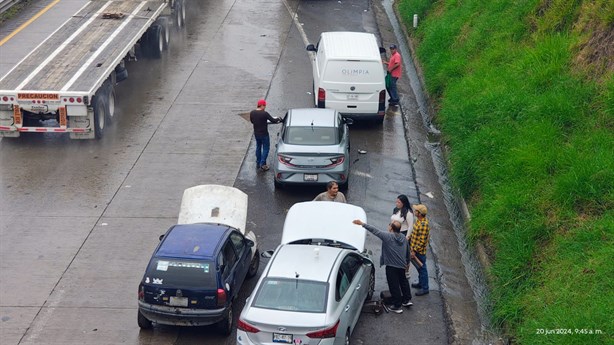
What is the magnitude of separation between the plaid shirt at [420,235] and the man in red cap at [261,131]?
21.3 feet

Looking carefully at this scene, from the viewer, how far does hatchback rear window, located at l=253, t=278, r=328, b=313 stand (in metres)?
12.7

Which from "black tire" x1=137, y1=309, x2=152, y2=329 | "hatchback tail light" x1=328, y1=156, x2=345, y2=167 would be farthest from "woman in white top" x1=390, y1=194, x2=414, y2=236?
"black tire" x1=137, y1=309, x2=152, y2=329

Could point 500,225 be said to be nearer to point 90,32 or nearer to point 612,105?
point 612,105

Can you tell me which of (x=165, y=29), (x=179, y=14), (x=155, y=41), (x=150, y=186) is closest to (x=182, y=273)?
(x=150, y=186)

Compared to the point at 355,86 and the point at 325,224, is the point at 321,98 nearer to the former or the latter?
the point at 355,86

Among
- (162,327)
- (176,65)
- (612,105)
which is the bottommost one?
(176,65)

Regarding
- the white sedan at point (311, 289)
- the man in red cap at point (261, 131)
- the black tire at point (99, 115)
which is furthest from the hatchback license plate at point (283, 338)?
the black tire at point (99, 115)

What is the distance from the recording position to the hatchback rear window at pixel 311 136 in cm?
1973

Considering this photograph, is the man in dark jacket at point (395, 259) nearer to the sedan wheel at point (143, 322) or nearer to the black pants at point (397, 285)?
the black pants at point (397, 285)

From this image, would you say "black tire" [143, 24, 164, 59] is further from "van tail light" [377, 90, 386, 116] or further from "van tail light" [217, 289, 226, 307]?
"van tail light" [217, 289, 226, 307]

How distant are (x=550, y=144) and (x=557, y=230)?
2953 mm

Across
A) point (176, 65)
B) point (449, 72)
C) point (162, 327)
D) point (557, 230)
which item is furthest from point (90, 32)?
point (557, 230)

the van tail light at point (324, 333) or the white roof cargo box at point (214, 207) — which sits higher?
the van tail light at point (324, 333)

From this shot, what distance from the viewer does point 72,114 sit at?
21.8 metres
